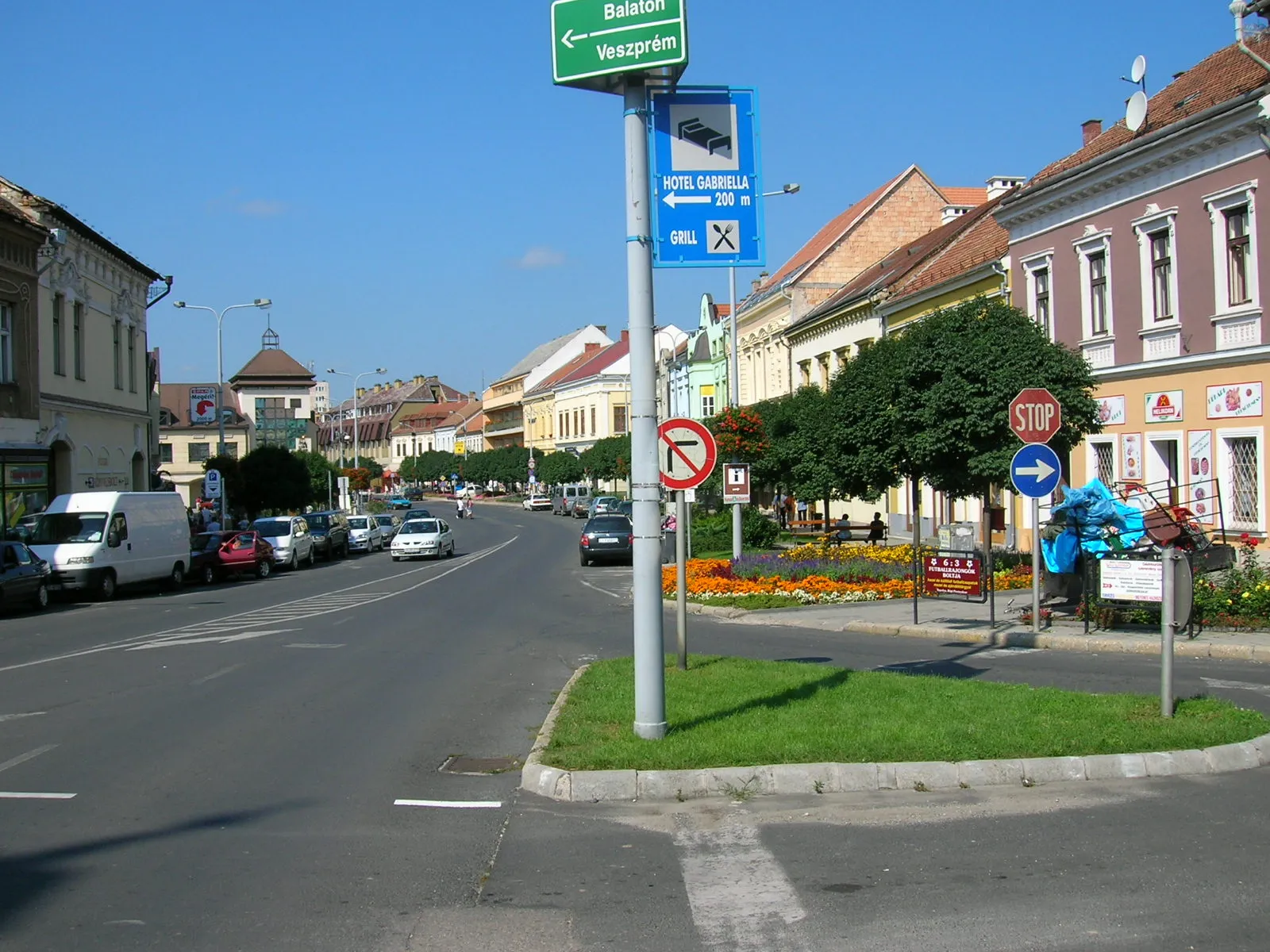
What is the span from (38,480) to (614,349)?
7897 cm

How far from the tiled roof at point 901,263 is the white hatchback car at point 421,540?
17745 millimetres

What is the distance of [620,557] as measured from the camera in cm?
3950

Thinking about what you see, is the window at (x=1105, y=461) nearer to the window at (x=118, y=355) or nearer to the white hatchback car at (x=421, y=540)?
the white hatchback car at (x=421, y=540)

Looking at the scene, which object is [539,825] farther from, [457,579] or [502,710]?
[457,579]

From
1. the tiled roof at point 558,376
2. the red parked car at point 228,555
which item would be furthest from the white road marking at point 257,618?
the tiled roof at point 558,376

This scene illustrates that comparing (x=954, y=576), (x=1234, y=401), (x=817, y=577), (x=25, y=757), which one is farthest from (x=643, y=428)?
(x=1234, y=401)

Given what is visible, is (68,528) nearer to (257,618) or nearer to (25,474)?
(25,474)

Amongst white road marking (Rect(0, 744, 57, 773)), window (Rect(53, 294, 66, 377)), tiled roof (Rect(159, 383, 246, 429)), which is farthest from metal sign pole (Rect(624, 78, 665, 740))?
tiled roof (Rect(159, 383, 246, 429))

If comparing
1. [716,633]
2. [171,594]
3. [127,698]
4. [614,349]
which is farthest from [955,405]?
[614,349]

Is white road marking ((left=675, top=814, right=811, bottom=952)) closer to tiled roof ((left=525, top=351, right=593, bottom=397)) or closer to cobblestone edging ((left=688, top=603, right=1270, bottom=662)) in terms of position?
cobblestone edging ((left=688, top=603, right=1270, bottom=662))

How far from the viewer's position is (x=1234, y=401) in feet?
77.2

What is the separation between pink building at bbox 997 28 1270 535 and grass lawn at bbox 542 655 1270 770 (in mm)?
11566

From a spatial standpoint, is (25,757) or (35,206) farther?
(35,206)

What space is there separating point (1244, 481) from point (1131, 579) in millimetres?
11807
